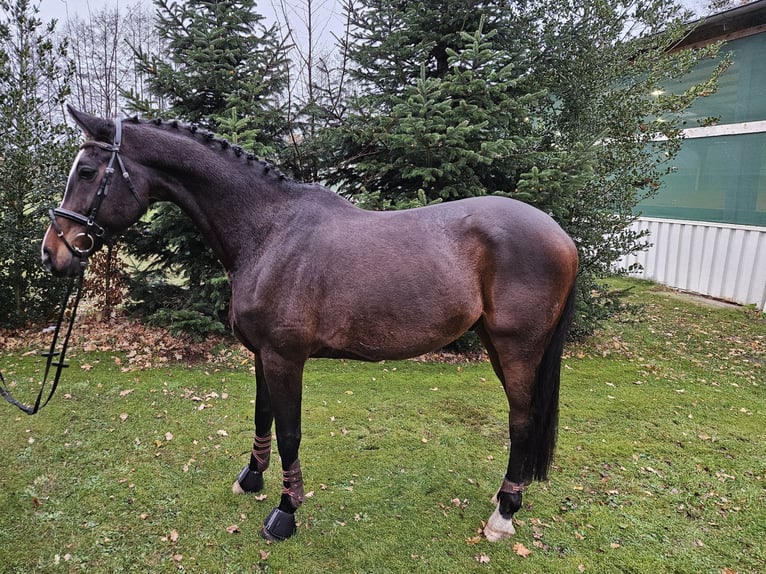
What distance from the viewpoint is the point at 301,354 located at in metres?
2.19

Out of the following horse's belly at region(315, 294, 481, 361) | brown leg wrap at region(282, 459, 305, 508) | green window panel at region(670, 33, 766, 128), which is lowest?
brown leg wrap at region(282, 459, 305, 508)

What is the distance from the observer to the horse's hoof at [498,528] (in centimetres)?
243

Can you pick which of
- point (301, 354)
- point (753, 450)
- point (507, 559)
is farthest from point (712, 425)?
point (301, 354)

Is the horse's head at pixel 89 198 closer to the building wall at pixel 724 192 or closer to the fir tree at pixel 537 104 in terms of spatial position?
the fir tree at pixel 537 104

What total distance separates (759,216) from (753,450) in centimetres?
608

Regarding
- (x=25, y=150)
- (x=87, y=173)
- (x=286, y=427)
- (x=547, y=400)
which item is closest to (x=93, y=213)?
(x=87, y=173)

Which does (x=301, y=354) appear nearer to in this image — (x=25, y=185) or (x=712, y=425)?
(x=712, y=425)

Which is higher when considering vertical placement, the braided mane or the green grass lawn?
the braided mane

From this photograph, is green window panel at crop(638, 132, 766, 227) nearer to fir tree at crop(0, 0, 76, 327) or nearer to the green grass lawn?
the green grass lawn

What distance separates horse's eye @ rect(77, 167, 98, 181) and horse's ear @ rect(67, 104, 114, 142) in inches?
5.8

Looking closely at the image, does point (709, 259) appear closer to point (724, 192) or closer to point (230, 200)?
point (724, 192)

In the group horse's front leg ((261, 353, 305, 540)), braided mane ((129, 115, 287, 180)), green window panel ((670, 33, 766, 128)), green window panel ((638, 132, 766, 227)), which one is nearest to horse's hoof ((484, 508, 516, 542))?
horse's front leg ((261, 353, 305, 540))

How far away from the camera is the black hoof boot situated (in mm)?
2361

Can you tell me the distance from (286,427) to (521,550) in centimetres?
149
